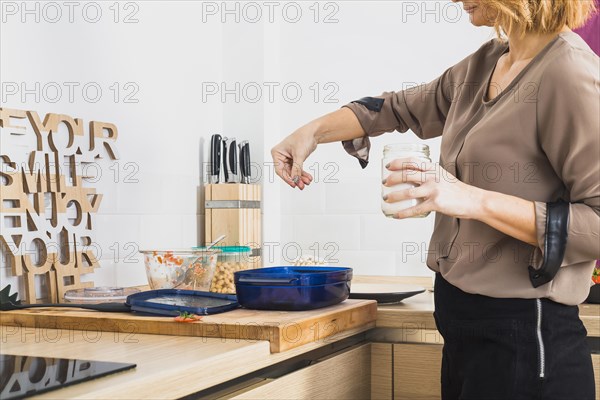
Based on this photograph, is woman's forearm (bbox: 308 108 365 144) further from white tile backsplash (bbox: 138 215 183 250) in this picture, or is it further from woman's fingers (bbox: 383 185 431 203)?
white tile backsplash (bbox: 138 215 183 250)

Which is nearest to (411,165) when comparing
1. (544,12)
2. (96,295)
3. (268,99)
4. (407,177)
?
(407,177)

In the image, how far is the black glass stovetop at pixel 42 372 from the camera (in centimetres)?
101

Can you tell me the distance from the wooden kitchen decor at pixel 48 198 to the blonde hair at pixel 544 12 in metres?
1.10

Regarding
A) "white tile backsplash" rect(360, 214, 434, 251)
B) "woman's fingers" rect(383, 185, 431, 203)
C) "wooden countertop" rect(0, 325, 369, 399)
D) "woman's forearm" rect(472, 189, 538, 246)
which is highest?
"woman's fingers" rect(383, 185, 431, 203)

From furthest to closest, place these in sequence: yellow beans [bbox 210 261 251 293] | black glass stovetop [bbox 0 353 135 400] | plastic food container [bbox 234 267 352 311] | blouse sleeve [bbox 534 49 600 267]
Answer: yellow beans [bbox 210 261 251 293] → plastic food container [bbox 234 267 352 311] → blouse sleeve [bbox 534 49 600 267] → black glass stovetop [bbox 0 353 135 400]

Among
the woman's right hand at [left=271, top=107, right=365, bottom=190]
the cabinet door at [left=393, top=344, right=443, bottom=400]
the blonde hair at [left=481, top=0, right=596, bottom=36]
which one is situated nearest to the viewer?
the blonde hair at [left=481, top=0, right=596, bottom=36]

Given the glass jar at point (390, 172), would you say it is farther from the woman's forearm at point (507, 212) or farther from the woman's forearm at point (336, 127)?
the woman's forearm at point (336, 127)

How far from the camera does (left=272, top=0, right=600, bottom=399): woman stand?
1236 millimetres

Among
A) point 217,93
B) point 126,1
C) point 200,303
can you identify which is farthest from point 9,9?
point 217,93

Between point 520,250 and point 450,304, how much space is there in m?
0.18

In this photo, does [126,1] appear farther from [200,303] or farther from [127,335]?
[127,335]

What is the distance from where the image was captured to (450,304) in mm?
1417

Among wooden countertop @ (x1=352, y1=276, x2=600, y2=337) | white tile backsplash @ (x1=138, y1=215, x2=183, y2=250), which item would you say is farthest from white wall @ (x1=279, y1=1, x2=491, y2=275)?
wooden countertop @ (x1=352, y1=276, x2=600, y2=337)

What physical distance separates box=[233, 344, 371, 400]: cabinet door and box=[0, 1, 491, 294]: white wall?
2.48ft
